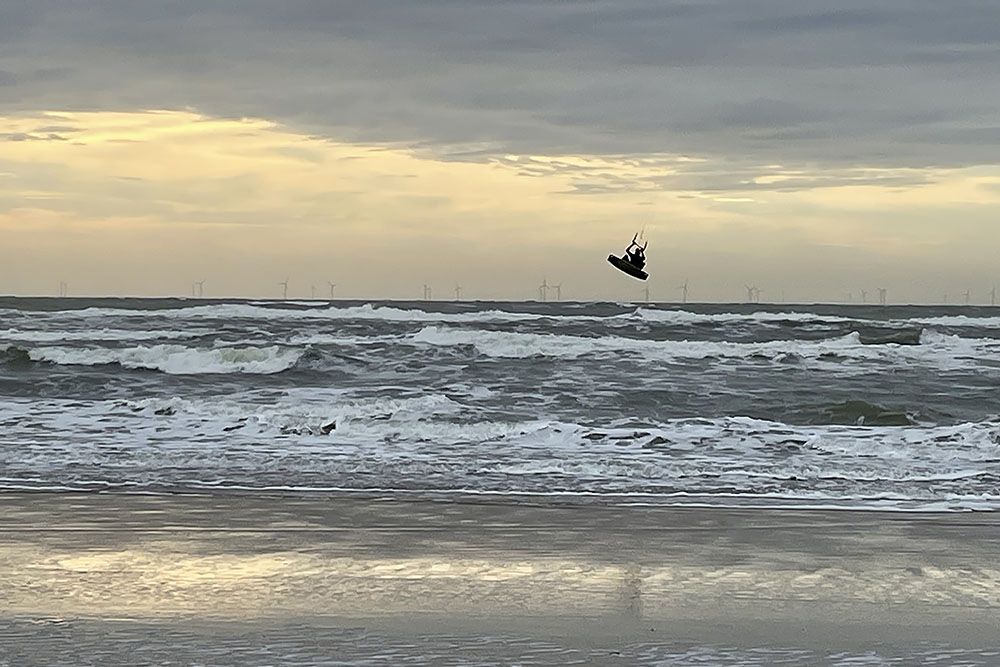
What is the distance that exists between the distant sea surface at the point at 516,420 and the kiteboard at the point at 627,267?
5.67 feet

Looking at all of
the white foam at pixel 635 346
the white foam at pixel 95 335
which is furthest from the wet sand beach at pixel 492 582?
the white foam at pixel 95 335

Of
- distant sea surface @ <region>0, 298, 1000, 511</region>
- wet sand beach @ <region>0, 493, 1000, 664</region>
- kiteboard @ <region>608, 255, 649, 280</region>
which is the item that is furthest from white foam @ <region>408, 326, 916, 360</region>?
wet sand beach @ <region>0, 493, 1000, 664</region>

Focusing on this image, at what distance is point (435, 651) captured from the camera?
5.06 meters

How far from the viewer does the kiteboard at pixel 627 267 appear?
15109mm

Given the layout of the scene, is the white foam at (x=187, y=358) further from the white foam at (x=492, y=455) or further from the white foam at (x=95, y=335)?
the white foam at (x=492, y=455)

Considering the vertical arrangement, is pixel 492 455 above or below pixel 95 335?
above

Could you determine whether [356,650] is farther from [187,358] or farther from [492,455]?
[187,358]

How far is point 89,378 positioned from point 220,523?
55.5ft

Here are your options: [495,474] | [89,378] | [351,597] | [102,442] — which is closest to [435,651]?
[351,597]

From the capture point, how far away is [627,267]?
15.2 metres

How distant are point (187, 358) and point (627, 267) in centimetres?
1658

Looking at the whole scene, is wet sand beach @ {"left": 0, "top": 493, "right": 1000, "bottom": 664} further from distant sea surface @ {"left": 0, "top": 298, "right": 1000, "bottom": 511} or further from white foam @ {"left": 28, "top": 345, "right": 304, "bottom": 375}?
white foam @ {"left": 28, "top": 345, "right": 304, "bottom": 375}

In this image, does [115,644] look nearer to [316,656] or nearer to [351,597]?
[316,656]

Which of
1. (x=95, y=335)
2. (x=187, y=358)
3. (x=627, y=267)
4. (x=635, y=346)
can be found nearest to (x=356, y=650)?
(x=627, y=267)
